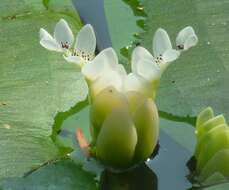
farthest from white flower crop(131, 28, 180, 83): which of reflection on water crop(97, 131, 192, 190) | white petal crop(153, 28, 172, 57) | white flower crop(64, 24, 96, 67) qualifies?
reflection on water crop(97, 131, 192, 190)

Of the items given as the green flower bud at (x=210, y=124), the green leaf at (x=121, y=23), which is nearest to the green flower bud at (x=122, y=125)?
the green flower bud at (x=210, y=124)

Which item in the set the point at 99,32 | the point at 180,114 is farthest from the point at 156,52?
the point at 99,32

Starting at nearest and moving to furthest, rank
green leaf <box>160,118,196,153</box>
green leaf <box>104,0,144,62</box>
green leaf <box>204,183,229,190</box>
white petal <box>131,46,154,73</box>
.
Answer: green leaf <box>204,183,229,190</box> → white petal <box>131,46,154,73</box> → green leaf <box>160,118,196,153</box> → green leaf <box>104,0,144,62</box>

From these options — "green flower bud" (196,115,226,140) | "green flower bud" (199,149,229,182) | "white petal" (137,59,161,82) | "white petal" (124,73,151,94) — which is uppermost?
"white petal" (137,59,161,82)

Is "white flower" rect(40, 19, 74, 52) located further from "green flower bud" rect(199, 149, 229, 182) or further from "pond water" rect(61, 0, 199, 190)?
"green flower bud" rect(199, 149, 229, 182)

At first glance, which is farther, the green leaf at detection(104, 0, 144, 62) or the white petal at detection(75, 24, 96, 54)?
the green leaf at detection(104, 0, 144, 62)

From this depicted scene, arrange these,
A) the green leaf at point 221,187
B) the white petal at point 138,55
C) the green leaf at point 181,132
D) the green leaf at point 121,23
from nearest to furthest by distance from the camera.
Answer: the green leaf at point 221,187 → the white petal at point 138,55 → the green leaf at point 181,132 → the green leaf at point 121,23

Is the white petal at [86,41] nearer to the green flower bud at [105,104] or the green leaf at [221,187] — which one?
the green flower bud at [105,104]
